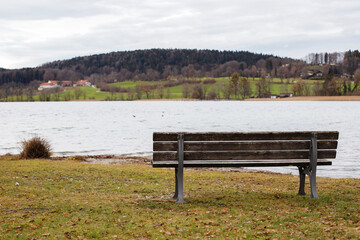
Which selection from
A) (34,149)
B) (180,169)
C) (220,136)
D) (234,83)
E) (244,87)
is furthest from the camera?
(234,83)

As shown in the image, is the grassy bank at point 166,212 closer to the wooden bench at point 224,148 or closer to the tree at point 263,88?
the wooden bench at point 224,148

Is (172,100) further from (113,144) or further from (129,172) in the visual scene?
(129,172)

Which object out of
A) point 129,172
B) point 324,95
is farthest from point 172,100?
point 129,172

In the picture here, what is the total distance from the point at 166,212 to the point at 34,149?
1365cm

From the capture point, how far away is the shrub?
60.2ft

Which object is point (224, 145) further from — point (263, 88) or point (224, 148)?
point (263, 88)

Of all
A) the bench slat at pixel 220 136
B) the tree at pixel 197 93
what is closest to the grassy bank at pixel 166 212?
the bench slat at pixel 220 136

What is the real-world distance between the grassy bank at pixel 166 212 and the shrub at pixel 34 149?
8258 mm

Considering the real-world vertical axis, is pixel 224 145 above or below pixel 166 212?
above

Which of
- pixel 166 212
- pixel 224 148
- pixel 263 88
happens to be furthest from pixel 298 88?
pixel 166 212

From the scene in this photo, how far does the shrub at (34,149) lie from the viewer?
18344mm

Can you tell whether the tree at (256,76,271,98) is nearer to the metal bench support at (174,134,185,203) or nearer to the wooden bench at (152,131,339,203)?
the wooden bench at (152,131,339,203)

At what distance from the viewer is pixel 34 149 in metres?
18.7

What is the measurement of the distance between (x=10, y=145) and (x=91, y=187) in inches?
922
